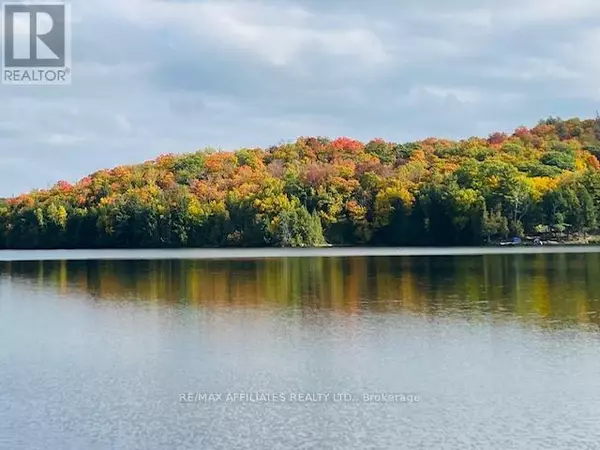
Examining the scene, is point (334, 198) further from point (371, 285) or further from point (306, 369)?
point (306, 369)

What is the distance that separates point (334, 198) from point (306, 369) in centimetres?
8446

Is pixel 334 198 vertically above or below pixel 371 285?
above

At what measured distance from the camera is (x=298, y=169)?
4429 inches

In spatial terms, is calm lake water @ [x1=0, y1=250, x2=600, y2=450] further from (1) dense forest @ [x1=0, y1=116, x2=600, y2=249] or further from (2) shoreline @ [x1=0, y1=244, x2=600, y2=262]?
(1) dense forest @ [x1=0, y1=116, x2=600, y2=249]

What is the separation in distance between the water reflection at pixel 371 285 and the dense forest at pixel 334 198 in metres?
35.3

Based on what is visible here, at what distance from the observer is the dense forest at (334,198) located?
93688 mm

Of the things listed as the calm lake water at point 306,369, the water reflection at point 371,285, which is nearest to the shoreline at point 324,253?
the water reflection at point 371,285

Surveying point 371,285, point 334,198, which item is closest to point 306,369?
point 371,285

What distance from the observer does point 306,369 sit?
1934 cm

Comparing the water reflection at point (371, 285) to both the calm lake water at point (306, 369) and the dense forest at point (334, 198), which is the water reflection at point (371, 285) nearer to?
the calm lake water at point (306, 369)

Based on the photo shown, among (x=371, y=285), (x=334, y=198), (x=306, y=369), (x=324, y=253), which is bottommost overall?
(x=306, y=369)

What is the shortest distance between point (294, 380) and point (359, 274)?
29.1 meters

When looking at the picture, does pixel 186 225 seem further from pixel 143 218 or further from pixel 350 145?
pixel 350 145

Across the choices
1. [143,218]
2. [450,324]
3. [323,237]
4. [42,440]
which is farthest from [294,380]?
[143,218]
